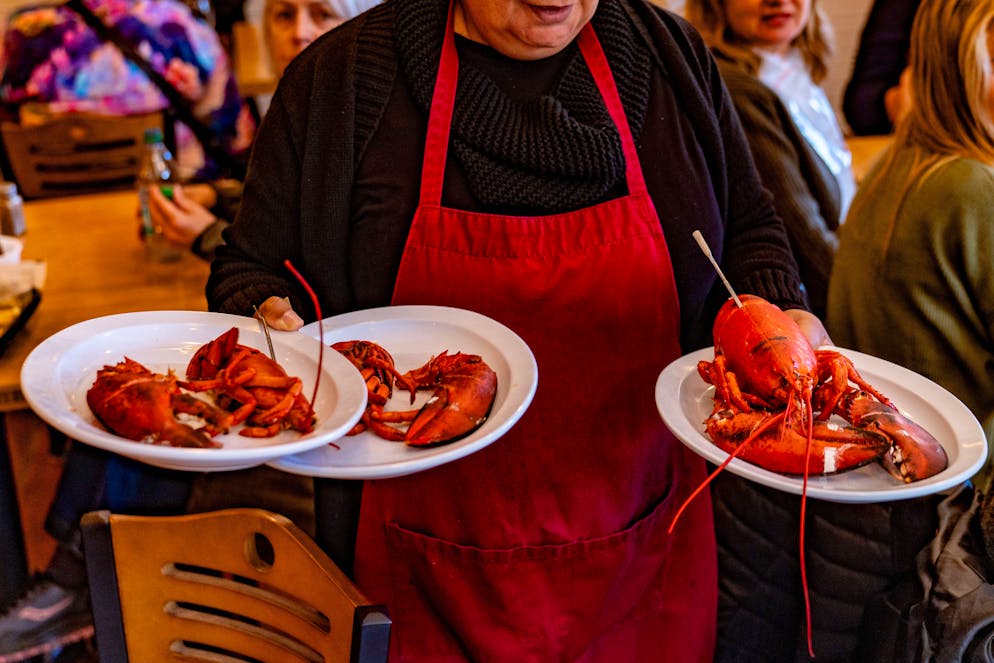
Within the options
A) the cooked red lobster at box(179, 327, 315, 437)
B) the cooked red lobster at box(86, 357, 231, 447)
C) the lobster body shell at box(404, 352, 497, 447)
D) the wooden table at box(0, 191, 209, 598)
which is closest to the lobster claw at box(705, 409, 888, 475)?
the lobster body shell at box(404, 352, 497, 447)

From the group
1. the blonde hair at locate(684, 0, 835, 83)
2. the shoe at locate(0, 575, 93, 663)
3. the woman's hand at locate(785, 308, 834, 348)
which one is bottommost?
the shoe at locate(0, 575, 93, 663)

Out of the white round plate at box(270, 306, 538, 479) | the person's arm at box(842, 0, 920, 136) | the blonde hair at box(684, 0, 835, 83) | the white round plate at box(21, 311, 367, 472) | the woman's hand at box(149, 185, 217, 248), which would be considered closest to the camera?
the white round plate at box(21, 311, 367, 472)

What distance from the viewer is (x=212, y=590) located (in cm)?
141

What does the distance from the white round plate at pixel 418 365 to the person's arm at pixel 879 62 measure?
2927 millimetres

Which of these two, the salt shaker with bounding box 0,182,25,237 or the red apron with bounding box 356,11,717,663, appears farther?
the salt shaker with bounding box 0,182,25,237

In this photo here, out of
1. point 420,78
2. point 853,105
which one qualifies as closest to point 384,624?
point 420,78

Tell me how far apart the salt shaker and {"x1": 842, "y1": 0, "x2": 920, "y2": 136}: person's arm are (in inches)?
120

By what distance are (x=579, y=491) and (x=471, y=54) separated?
0.72 metres

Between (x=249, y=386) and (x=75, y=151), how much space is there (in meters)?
2.14

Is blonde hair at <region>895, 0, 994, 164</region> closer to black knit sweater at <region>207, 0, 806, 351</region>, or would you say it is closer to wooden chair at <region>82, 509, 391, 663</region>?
black knit sweater at <region>207, 0, 806, 351</region>

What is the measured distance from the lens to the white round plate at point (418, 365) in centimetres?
122

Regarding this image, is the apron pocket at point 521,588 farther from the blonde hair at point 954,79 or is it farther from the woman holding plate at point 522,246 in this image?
the blonde hair at point 954,79

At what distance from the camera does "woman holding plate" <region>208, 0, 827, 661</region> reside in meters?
1.49

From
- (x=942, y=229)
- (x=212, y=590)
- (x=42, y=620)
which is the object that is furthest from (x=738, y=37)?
(x=42, y=620)
